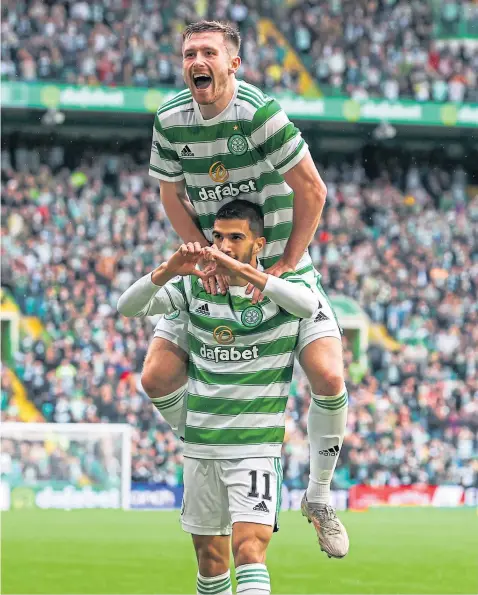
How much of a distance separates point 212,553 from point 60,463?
11.9m

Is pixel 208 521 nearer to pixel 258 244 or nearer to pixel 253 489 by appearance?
pixel 253 489

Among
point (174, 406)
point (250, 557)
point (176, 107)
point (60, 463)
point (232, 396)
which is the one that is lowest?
point (60, 463)

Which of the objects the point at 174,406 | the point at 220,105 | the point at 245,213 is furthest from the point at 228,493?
the point at 220,105

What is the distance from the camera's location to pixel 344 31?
27719 mm

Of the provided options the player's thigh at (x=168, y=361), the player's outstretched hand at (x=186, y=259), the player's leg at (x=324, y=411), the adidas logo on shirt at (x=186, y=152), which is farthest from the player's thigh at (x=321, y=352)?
the adidas logo on shirt at (x=186, y=152)

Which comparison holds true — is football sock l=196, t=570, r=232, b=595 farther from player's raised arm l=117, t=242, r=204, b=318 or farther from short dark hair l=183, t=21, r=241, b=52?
short dark hair l=183, t=21, r=241, b=52

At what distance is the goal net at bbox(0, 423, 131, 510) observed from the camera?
58.8ft

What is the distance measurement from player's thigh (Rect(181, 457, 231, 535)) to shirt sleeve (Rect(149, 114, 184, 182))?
4.97 ft

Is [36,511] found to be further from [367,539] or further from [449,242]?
[449,242]

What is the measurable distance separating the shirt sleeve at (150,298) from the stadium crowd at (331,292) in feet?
42.2

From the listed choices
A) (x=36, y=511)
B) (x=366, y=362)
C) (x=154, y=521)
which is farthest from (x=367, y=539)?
(x=366, y=362)

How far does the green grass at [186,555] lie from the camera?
10.7 meters

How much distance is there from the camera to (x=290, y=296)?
612cm

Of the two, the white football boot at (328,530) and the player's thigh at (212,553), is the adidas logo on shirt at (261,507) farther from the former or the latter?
the white football boot at (328,530)
